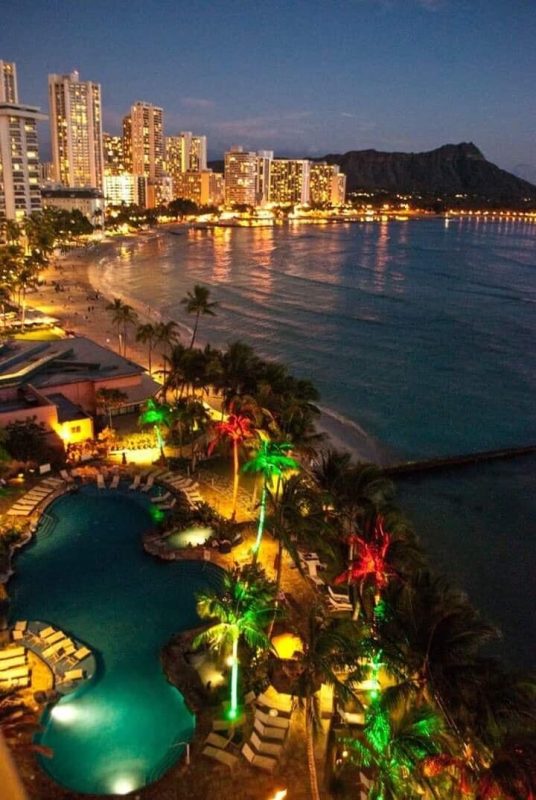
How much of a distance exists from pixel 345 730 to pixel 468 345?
5864 cm

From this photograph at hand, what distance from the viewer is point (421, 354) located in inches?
2544

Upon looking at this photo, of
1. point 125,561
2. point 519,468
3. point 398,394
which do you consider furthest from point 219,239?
point 125,561

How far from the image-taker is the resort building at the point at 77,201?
172000mm

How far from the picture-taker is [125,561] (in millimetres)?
23422

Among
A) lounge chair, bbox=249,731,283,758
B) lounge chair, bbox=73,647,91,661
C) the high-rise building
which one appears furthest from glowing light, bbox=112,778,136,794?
the high-rise building

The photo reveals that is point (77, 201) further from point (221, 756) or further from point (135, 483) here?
point (221, 756)

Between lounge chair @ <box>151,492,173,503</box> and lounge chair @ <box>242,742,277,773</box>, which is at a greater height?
lounge chair @ <box>151,492,173,503</box>

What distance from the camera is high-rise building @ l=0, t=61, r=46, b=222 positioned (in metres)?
128

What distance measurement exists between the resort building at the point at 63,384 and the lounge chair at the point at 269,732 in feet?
64.5

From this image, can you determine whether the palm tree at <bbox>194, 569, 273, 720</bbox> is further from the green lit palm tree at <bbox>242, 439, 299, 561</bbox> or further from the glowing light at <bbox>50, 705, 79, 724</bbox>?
the green lit palm tree at <bbox>242, 439, 299, 561</bbox>

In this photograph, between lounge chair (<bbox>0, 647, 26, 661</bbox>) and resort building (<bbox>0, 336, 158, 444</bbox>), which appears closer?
lounge chair (<bbox>0, 647, 26, 661</bbox>)

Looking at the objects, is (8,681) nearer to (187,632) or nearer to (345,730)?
(187,632)

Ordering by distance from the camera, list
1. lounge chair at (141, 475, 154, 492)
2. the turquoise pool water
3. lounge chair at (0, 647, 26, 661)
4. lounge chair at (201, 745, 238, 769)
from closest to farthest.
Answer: lounge chair at (201, 745, 238, 769), the turquoise pool water, lounge chair at (0, 647, 26, 661), lounge chair at (141, 475, 154, 492)

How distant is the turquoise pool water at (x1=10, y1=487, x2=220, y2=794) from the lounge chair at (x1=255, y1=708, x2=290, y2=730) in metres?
1.77
